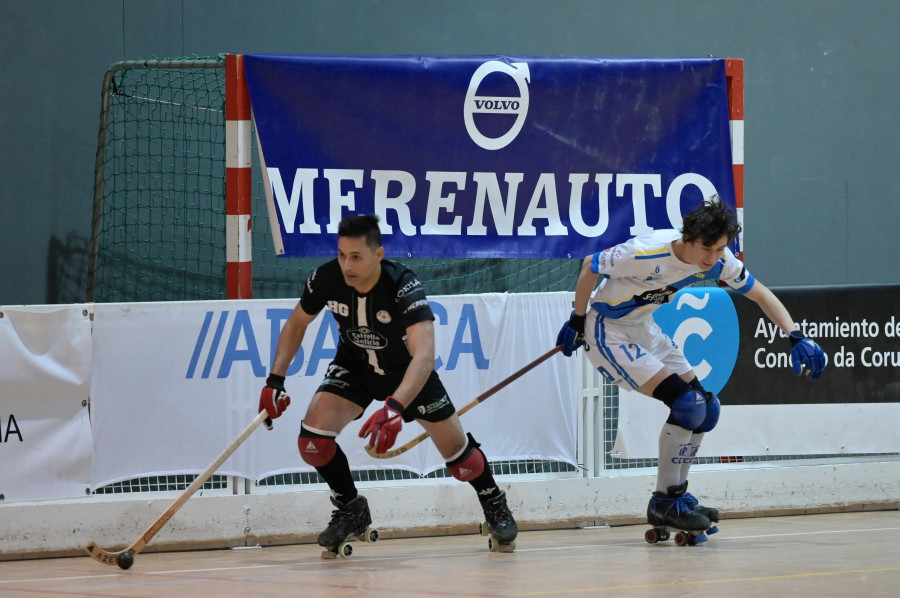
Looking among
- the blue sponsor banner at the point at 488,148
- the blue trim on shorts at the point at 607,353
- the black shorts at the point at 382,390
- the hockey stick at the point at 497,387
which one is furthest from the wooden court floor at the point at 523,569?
the blue sponsor banner at the point at 488,148

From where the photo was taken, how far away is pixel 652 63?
773 centimetres

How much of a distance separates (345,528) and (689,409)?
192 centimetres

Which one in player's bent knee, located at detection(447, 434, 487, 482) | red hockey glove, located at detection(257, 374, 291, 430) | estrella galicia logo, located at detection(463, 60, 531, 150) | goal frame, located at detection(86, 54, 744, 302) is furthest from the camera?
estrella galicia logo, located at detection(463, 60, 531, 150)

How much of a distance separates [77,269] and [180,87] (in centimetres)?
151

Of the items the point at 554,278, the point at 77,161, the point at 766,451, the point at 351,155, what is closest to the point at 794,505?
the point at 766,451

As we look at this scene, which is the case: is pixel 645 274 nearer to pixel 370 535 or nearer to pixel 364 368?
pixel 364 368

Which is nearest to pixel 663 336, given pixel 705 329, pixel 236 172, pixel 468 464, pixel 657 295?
pixel 657 295

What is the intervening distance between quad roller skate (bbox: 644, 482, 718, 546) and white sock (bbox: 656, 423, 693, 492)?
0.05 metres

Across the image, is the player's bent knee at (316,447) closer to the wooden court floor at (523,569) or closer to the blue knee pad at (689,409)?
the wooden court floor at (523,569)

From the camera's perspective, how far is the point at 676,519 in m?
6.25

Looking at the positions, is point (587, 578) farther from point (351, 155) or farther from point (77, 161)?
point (77, 161)

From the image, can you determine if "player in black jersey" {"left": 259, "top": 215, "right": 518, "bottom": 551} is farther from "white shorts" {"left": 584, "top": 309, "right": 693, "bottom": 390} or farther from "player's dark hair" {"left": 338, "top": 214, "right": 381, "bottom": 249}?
"white shorts" {"left": 584, "top": 309, "right": 693, "bottom": 390}

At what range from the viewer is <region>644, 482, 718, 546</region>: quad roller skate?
623 centimetres

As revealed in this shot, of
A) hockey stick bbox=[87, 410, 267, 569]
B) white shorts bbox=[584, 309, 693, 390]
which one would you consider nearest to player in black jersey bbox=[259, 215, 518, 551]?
hockey stick bbox=[87, 410, 267, 569]
